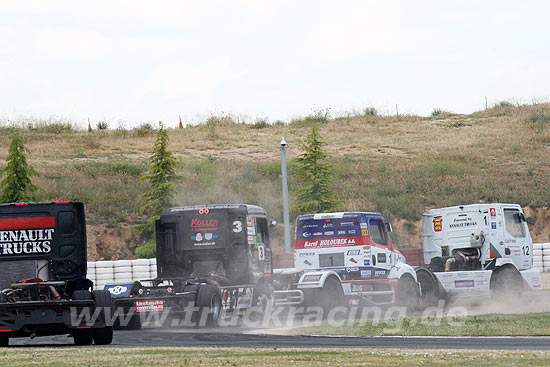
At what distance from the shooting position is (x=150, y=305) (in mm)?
20188

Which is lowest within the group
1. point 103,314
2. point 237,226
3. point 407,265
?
point 407,265

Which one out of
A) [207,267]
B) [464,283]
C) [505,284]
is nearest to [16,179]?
[207,267]

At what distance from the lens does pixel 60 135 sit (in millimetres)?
71500

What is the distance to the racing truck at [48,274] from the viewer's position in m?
15.7

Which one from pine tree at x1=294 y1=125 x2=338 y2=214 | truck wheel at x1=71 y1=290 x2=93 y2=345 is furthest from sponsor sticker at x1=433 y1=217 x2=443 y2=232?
pine tree at x1=294 y1=125 x2=338 y2=214

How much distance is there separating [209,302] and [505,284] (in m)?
9.47

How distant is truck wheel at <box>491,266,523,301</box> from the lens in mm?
25203

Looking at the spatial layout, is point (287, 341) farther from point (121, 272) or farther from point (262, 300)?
point (121, 272)

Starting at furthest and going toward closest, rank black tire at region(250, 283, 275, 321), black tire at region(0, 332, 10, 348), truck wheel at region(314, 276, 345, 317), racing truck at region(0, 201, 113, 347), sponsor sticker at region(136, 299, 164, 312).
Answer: truck wheel at region(314, 276, 345, 317) < black tire at region(250, 283, 275, 321) < sponsor sticker at region(136, 299, 164, 312) < black tire at region(0, 332, 10, 348) < racing truck at region(0, 201, 113, 347)

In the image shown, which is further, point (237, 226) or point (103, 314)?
point (237, 226)

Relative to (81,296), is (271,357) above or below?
below

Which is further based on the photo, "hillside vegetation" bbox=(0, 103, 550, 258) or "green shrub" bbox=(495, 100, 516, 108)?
"green shrub" bbox=(495, 100, 516, 108)

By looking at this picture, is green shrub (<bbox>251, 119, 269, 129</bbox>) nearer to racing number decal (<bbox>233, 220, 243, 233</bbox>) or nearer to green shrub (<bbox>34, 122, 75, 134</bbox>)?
green shrub (<bbox>34, 122, 75, 134</bbox>)

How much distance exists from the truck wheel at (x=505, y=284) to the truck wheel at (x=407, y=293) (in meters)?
2.48
